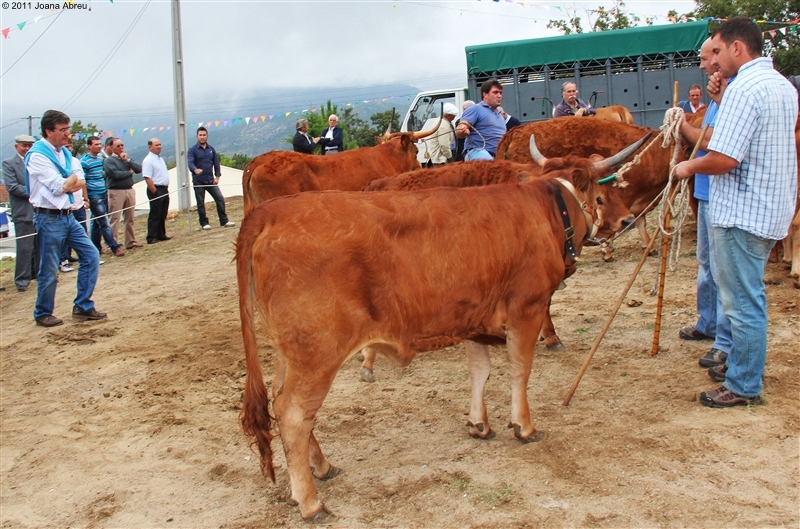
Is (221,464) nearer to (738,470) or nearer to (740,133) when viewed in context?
(738,470)

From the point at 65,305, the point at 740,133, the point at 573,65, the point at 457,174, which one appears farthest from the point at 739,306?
the point at 573,65

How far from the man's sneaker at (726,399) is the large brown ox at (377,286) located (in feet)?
4.01

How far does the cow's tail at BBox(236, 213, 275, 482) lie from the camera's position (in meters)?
3.85

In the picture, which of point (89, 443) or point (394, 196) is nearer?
point (394, 196)

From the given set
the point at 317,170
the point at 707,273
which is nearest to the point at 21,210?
the point at 317,170

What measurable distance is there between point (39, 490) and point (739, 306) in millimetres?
4688

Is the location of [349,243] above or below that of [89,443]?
above

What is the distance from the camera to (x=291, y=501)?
3953 mm

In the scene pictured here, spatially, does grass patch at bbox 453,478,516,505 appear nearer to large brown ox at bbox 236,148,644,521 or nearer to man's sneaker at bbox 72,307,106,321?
A: large brown ox at bbox 236,148,644,521

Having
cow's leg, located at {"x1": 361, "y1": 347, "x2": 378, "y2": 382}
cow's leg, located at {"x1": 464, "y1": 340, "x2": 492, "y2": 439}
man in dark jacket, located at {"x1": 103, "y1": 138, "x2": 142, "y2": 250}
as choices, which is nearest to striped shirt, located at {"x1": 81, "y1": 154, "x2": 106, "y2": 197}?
man in dark jacket, located at {"x1": 103, "y1": 138, "x2": 142, "y2": 250}

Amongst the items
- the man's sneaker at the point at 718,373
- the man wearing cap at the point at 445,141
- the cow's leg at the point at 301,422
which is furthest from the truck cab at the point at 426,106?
the cow's leg at the point at 301,422

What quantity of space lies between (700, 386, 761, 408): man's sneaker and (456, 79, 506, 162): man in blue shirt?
520 centimetres

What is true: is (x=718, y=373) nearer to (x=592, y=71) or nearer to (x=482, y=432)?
(x=482, y=432)

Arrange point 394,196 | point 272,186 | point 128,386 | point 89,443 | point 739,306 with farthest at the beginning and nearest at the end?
1. point 272,186
2. point 128,386
3. point 89,443
4. point 739,306
5. point 394,196
